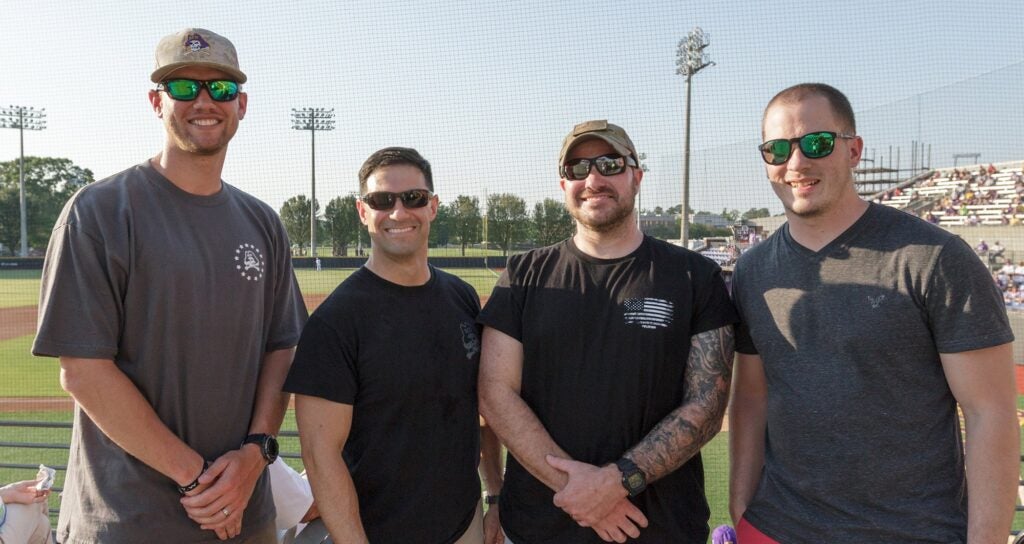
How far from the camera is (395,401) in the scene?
2320 millimetres

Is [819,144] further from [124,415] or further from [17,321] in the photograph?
[17,321]

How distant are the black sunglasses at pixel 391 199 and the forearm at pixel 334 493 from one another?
897 mm

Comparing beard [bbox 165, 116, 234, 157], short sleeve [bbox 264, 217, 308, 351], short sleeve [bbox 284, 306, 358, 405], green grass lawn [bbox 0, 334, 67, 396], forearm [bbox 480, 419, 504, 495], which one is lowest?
green grass lawn [bbox 0, 334, 67, 396]

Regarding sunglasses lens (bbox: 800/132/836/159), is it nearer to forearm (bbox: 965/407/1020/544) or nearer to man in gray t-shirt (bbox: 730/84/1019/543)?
man in gray t-shirt (bbox: 730/84/1019/543)

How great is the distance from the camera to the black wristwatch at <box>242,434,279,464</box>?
228 centimetres

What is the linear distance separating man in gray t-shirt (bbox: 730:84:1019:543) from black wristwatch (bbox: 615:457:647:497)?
0.48 m

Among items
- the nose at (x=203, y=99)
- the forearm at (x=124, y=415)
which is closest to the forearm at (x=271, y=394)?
the forearm at (x=124, y=415)

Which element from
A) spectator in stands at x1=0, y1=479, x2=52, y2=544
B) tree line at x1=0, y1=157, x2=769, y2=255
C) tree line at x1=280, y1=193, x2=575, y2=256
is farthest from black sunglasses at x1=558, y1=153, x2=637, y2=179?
tree line at x1=280, y1=193, x2=575, y2=256

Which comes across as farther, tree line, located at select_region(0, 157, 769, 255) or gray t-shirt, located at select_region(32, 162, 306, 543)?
tree line, located at select_region(0, 157, 769, 255)

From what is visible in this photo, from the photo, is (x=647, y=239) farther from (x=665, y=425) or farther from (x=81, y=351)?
(x=81, y=351)

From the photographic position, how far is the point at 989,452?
2004 mm

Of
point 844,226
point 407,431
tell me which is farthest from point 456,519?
point 844,226

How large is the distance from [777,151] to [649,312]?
704mm

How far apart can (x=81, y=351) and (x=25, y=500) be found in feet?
4.57
